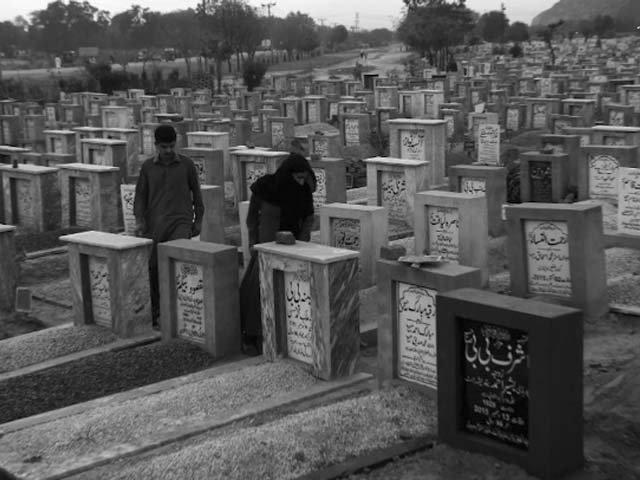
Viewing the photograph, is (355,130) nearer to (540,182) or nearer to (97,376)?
(540,182)

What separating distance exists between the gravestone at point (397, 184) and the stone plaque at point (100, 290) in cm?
499

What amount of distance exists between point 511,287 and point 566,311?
12.6ft

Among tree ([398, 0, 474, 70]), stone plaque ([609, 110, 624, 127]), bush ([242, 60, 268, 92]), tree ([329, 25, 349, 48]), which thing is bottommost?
stone plaque ([609, 110, 624, 127])

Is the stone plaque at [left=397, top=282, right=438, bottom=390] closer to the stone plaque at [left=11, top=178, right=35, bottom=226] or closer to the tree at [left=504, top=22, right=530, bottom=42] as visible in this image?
the stone plaque at [left=11, top=178, right=35, bottom=226]

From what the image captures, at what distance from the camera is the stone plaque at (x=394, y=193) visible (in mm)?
13328

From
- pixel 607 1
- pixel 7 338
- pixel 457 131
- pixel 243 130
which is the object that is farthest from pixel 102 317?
pixel 607 1

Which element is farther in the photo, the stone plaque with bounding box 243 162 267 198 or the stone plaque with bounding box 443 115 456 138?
the stone plaque with bounding box 443 115 456 138

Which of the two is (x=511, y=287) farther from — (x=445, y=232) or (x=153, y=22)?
(x=153, y=22)

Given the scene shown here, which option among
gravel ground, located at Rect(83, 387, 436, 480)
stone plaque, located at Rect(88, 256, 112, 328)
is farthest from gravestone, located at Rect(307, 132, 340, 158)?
gravel ground, located at Rect(83, 387, 436, 480)

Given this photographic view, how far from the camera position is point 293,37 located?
91.6 m

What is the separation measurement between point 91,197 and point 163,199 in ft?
18.2

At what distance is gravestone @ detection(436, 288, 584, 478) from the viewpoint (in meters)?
5.02

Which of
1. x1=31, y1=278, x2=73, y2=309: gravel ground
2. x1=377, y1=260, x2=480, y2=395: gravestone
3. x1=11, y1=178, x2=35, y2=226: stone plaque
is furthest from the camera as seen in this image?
x1=11, y1=178, x2=35, y2=226: stone plaque

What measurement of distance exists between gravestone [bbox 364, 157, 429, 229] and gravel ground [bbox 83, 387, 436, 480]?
23.2 feet
